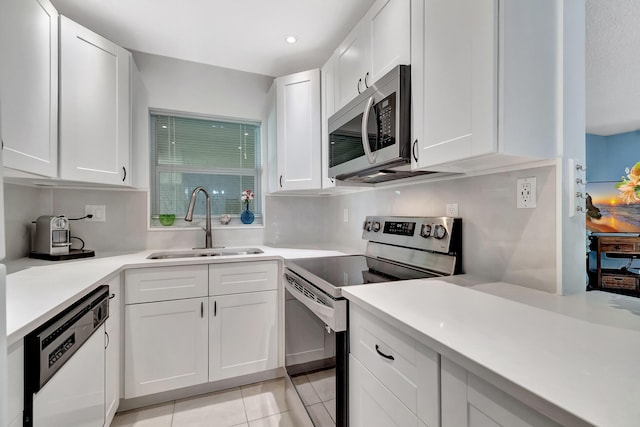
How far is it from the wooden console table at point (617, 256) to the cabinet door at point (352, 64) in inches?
83.6

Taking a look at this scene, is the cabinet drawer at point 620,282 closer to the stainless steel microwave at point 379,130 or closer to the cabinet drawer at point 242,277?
the stainless steel microwave at point 379,130

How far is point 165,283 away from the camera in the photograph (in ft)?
5.77

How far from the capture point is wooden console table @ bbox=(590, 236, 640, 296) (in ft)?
6.38

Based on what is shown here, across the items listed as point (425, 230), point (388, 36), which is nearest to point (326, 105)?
point (388, 36)

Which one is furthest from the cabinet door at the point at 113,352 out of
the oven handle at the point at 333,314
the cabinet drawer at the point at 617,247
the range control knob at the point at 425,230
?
the cabinet drawer at the point at 617,247

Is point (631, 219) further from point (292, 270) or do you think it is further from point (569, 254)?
point (292, 270)

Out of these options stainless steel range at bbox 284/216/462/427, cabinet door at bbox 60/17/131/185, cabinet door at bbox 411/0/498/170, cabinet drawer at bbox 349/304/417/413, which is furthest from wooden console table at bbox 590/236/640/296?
cabinet door at bbox 60/17/131/185

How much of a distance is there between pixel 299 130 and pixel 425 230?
128 cm

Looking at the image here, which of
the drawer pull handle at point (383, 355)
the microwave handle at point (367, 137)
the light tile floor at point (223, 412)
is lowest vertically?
the light tile floor at point (223, 412)

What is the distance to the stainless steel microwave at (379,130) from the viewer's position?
1.27 meters

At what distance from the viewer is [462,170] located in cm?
131

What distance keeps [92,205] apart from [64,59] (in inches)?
40.1

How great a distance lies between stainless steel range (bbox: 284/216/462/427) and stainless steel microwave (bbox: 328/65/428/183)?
36 cm

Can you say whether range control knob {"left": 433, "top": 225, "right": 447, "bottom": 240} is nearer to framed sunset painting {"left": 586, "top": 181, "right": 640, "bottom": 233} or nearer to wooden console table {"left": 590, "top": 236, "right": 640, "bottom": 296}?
framed sunset painting {"left": 586, "top": 181, "right": 640, "bottom": 233}
